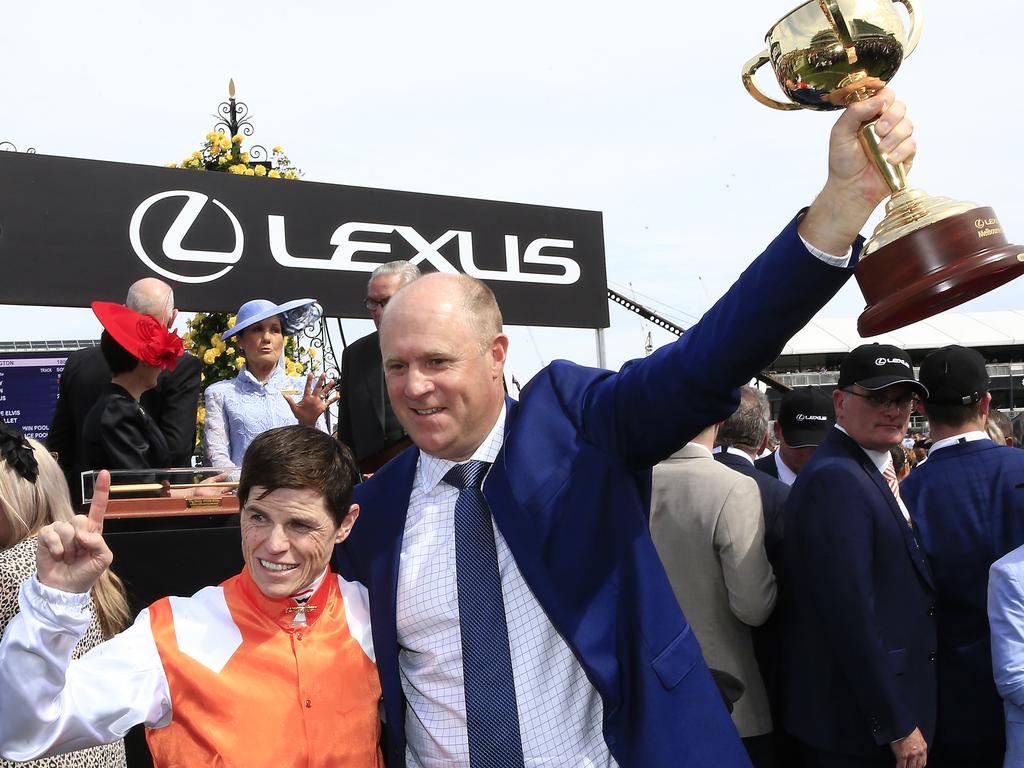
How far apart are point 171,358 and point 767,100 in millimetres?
2976

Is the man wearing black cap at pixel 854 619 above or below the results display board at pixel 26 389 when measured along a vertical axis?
below

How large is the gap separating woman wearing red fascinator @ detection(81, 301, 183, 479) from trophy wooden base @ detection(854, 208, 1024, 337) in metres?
3.15

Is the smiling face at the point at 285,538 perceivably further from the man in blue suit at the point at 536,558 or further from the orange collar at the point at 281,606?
the man in blue suit at the point at 536,558

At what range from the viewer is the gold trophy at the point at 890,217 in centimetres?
182

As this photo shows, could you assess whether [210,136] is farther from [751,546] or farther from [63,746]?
[63,746]

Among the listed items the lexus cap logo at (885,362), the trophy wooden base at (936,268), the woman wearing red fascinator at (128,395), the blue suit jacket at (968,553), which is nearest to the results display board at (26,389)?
the woman wearing red fascinator at (128,395)

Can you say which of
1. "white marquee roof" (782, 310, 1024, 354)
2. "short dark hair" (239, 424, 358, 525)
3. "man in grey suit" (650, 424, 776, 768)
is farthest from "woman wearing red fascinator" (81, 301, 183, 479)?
"white marquee roof" (782, 310, 1024, 354)

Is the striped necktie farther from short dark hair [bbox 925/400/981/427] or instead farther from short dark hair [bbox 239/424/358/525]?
short dark hair [bbox 239/424/358/525]

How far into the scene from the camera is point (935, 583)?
12.3 feet

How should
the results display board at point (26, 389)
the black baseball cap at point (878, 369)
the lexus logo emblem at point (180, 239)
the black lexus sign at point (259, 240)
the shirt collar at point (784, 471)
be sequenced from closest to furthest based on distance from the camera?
the black baseball cap at point (878, 369) < the shirt collar at point (784, 471) < the black lexus sign at point (259, 240) < the lexus logo emblem at point (180, 239) < the results display board at point (26, 389)

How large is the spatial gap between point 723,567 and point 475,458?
5.53ft

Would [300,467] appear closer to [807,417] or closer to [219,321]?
[807,417]

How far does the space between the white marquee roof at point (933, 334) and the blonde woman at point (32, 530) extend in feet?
158

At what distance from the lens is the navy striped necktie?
7.03 ft
